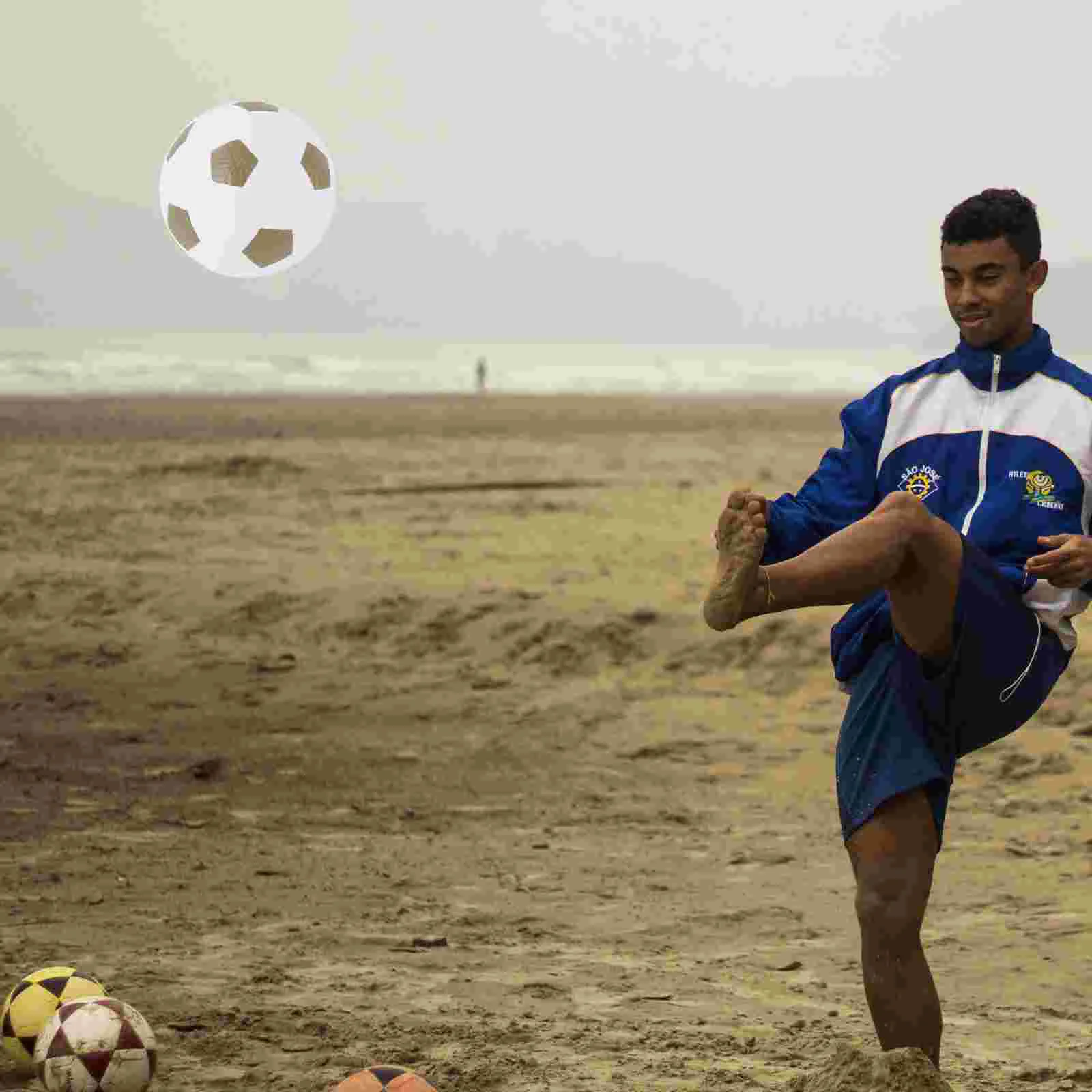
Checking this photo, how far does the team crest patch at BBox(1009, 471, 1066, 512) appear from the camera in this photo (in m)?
3.69

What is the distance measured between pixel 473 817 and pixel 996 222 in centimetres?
420

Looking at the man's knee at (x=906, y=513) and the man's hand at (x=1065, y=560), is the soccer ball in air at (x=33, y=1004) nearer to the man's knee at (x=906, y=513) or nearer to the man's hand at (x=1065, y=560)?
the man's knee at (x=906, y=513)

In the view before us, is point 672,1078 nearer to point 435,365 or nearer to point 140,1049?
point 140,1049

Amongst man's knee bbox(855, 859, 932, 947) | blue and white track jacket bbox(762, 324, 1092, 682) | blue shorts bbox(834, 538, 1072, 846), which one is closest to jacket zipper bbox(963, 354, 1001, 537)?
blue and white track jacket bbox(762, 324, 1092, 682)

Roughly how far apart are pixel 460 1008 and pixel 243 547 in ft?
27.3

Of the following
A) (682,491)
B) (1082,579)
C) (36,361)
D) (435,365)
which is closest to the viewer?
(1082,579)

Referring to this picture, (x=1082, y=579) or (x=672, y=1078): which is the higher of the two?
(x=1082, y=579)

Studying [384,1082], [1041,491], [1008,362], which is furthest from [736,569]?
[384,1082]

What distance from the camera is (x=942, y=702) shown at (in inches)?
147

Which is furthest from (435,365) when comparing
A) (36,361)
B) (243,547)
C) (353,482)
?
(243,547)

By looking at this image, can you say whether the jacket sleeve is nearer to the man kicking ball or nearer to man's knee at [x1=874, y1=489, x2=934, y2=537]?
the man kicking ball

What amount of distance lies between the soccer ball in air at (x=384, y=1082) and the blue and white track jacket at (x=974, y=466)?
4.32 ft

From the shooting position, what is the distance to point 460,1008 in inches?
195

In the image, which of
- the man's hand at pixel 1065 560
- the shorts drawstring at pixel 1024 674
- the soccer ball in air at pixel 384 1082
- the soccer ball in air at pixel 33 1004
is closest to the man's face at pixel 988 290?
the man's hand at pixel 1065 560
